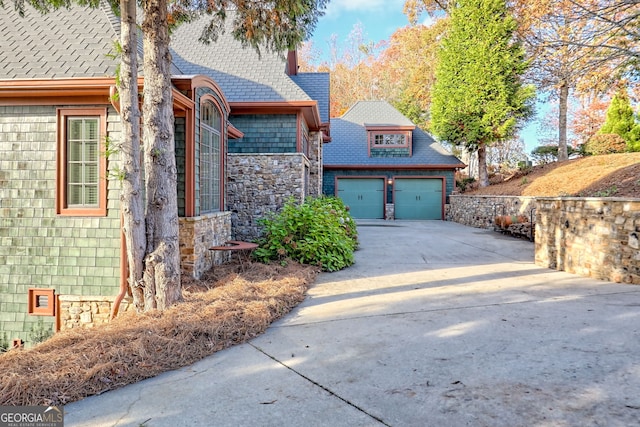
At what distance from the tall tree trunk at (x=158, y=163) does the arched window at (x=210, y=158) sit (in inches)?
70.5

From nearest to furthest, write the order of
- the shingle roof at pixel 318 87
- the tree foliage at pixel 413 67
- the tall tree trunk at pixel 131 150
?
the tall tree trunk at pixel 131 150 → the shingle roof at pixel 318 87 → the tree foliage at pixel 413 67

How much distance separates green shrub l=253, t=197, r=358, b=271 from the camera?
7.11m

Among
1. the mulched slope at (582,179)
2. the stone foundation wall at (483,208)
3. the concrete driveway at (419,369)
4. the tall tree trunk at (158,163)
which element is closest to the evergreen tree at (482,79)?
the stone foundation wall at (483,208)

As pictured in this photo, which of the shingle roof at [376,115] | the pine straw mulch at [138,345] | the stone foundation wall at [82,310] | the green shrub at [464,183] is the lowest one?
the stone foundation wall at [82,310]

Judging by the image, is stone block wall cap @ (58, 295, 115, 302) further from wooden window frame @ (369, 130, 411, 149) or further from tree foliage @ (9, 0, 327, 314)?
wooden window frame @ (369, 130, 411, 149)

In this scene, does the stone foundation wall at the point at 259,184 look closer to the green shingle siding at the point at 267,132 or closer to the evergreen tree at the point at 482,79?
the green shingle siding at the point at 267,132

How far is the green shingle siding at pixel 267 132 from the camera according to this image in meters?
9.55

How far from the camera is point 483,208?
16.0m

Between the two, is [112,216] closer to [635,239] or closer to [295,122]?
[295,122]

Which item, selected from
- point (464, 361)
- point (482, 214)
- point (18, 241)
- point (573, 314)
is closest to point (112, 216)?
point (18, 241)

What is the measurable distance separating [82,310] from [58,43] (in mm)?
4234

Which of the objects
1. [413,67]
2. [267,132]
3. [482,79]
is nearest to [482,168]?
[482,79]

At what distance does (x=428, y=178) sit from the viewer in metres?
19.6

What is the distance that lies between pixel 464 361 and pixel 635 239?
4.30m
